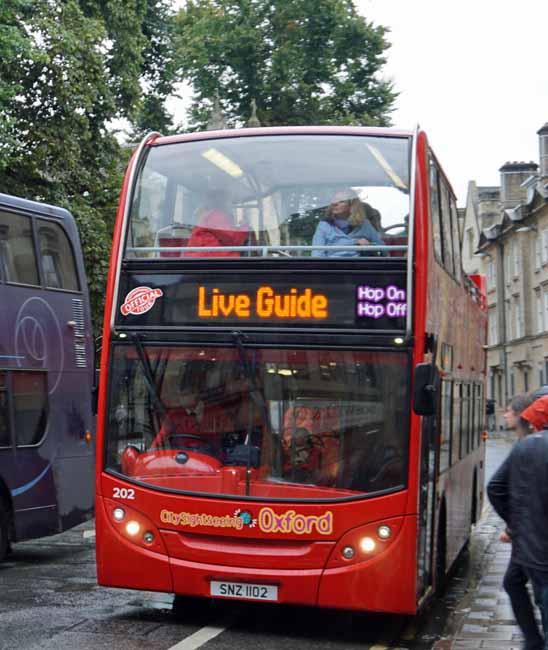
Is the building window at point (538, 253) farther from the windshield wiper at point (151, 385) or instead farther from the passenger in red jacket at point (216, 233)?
the windshield wiper at point (151, 385)

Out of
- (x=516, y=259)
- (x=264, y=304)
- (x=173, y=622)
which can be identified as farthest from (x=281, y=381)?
(x=516, y=259)

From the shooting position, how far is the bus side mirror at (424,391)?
8562mm

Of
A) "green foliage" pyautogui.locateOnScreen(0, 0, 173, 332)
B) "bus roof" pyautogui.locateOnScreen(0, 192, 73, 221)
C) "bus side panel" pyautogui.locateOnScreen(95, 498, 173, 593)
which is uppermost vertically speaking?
"green foliage" pyautogui.locateOnScreen(0, 0, 173, 332)

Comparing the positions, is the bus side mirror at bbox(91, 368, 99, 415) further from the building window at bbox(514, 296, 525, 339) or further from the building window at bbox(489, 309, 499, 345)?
the building window at bbox(489, 309, 499, 345)

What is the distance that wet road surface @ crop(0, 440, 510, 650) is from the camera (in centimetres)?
862

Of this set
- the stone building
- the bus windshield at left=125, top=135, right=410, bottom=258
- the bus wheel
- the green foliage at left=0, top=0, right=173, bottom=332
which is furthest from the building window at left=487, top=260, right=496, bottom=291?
the bus windshield at left=125, top=135, right=410, bottom=258

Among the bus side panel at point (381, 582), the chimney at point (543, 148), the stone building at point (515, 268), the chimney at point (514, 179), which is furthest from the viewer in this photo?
the chimney at point (514, 179)

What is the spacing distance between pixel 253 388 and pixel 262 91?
39.5m

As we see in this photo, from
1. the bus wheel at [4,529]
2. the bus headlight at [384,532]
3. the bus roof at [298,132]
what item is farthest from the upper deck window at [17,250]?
the bus headlight at [384,532]

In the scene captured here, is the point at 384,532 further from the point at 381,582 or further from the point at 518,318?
the point at 518,318

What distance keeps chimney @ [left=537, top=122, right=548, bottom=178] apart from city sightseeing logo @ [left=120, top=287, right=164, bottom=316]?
2415 inches

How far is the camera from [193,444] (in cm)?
920

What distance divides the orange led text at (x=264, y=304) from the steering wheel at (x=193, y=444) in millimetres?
947

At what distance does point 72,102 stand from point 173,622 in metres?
17.8
